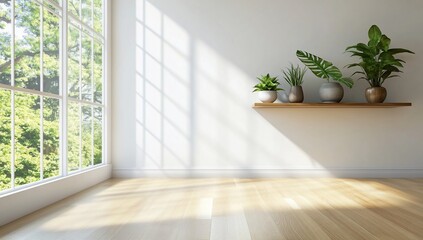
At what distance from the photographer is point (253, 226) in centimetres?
173

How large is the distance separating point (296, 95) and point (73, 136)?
1.89 meters

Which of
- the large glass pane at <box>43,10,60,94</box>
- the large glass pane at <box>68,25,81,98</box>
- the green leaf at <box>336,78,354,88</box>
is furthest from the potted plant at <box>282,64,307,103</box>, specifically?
the large glass pane at <box>43,10,60,94</box>

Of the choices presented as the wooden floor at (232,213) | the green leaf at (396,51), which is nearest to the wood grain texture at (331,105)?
the green leaf at (396,51)

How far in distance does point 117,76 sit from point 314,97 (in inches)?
74.4

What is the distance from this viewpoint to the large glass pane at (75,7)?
264 centimetres

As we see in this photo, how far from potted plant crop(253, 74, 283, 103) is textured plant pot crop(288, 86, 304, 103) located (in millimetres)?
129

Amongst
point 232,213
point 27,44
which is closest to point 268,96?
point 232,213

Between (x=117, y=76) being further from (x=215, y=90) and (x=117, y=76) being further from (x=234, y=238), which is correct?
(x=234, y=238)

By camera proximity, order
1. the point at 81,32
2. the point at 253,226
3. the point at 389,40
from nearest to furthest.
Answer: the point at 253,226 → the point at 81,32 → the point at 389,40

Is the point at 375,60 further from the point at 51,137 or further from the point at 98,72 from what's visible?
the point at 51,137

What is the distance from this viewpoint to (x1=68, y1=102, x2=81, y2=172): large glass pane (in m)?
2.60

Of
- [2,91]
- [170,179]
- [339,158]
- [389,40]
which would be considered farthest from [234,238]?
[389,40]

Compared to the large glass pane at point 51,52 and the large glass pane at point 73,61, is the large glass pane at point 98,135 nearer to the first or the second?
the large glass pane at point 73,61

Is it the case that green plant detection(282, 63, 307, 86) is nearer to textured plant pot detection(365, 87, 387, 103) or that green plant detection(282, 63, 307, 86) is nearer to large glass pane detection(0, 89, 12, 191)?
textured plant pot detection(365, 87, 387, 103)
